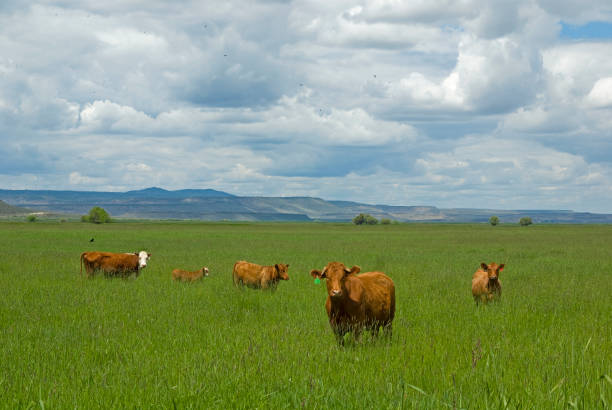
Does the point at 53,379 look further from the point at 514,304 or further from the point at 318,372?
the point at 514,304

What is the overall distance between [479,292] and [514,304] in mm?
962

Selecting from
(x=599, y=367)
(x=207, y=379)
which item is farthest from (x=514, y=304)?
(x=207, y=379)

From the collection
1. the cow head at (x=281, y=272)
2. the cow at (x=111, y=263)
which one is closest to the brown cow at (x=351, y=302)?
the cow head at (x=281, y=272)

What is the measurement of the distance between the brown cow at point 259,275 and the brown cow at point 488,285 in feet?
20.2

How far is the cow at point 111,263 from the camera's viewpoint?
765 inches

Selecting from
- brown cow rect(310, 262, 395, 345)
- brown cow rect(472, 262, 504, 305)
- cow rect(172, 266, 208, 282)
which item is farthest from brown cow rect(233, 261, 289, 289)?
brown cow rect(310, 262, 395, 345)

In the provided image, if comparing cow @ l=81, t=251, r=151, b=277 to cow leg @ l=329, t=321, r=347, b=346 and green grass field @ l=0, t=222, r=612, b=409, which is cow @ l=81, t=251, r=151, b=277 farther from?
cow leg @ l=329, t=321, r=347, b=346

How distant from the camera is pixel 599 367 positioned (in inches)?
279

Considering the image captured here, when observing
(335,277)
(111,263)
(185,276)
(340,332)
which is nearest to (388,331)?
(340,332)

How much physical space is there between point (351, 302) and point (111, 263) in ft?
45.5

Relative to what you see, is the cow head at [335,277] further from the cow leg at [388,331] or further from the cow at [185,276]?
the cow at [185,276]

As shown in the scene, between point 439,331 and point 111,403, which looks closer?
point 111,403

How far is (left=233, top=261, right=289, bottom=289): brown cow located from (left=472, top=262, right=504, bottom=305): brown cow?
20.2 feet

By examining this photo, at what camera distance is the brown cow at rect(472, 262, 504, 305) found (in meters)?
13.6
